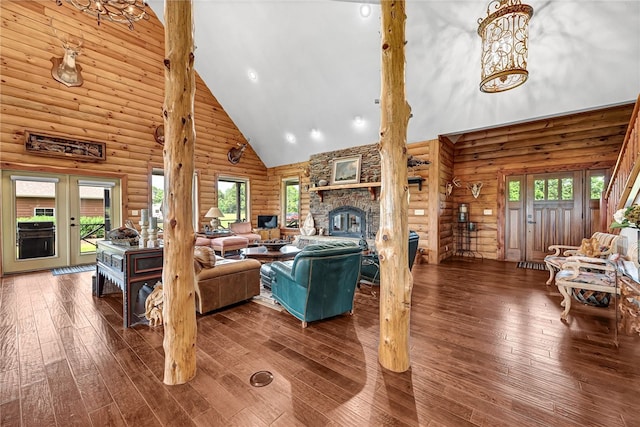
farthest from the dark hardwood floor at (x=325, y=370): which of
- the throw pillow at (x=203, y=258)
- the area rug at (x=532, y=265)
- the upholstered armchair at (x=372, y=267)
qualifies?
the area rug at (x=532, y=265)

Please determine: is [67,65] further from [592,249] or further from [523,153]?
[523,153]

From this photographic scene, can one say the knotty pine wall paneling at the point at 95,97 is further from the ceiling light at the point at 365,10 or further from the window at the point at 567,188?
the window at the point at 567,188

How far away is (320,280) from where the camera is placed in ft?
8.80

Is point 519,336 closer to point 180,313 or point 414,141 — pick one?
point 180,313

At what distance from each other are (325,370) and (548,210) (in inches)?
257

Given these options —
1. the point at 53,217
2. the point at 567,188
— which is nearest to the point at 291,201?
the point at 53,217

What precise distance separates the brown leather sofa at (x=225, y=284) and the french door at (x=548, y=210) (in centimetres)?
611

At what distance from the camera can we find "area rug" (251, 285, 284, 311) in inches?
130

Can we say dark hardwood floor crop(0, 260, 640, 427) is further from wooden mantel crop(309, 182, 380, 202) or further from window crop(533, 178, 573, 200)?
wooden mantel crop(309, 182, 380, 202)

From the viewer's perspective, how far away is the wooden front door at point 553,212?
556cm

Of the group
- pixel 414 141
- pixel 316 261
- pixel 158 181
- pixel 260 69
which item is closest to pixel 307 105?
pixel 260 69

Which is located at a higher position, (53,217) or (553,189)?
(553,189)

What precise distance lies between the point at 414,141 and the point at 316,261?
4.80 metres

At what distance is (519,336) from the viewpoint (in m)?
2.54
